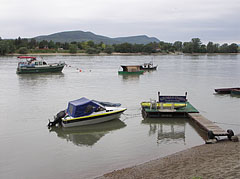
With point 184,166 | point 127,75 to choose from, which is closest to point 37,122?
point 184,166

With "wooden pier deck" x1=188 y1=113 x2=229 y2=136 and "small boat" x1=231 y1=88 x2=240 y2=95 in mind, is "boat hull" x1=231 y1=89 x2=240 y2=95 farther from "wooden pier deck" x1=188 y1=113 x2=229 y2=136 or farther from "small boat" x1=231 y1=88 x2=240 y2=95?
"wooden pier deck" x1=188 y1=113 x2=229 y2=136

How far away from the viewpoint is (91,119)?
21797 mm

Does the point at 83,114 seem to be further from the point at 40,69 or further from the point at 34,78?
the point at 40,69

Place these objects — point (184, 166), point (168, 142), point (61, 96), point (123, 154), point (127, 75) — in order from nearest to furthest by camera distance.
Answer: point (184, 166)
point (123, 154)
point (168, 142)
point (61, 96)
point (127, 75)

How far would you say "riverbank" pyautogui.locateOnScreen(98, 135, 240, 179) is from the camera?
11484 millimetres

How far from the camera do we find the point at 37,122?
23031 mm

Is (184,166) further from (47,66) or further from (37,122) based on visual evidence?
(47,66)

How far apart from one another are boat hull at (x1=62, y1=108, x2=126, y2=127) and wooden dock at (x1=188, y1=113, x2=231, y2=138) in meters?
5.91

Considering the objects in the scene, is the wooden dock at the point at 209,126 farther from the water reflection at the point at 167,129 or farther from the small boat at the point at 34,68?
the small boat at the point at 34,68

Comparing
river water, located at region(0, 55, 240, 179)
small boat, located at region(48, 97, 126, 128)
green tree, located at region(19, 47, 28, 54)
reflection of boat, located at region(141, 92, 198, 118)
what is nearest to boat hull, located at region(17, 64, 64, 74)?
river water, located at region(0, 55, 240, 179)

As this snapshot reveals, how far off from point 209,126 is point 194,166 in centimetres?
776

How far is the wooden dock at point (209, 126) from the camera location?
17781 mm

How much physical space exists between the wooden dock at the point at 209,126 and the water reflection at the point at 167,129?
3.24ft

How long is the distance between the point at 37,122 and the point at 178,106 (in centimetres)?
1166
